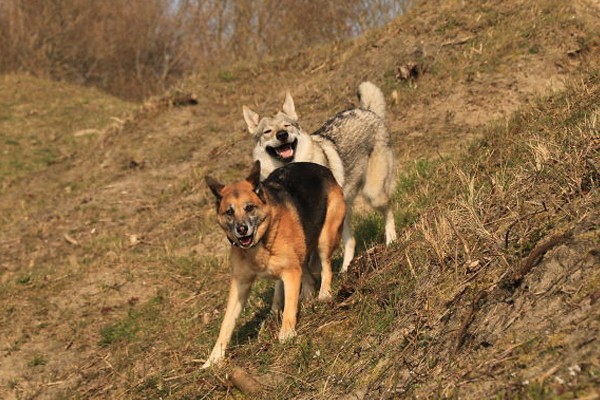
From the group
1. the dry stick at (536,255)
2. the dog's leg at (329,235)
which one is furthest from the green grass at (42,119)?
the dry stick at (536,255)

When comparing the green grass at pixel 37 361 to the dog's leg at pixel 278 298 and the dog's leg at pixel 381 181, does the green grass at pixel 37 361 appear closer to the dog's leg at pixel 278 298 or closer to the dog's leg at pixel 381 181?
the dog's leg at pixel 278 298

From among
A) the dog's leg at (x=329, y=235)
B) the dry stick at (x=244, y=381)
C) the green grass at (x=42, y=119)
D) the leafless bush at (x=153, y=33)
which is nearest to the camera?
the dry stick at (x=244, y=381)

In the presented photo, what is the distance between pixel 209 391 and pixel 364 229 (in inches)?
167

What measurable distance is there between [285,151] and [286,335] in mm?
3012

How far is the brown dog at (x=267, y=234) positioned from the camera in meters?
5.91

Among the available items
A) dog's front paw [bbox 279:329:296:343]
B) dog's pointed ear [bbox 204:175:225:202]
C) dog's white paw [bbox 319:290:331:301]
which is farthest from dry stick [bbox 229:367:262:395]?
dog's pointed ear [bbox 204:175:225:202]

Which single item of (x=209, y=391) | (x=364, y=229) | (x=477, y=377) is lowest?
(x=364, y=229)

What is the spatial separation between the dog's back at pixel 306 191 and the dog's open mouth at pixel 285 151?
101cm

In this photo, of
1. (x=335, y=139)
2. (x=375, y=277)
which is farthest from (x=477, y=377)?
(x=335, y=139)

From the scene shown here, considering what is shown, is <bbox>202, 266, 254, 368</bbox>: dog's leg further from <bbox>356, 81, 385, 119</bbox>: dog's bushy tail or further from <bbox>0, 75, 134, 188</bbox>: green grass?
<bbox>0, 75, 134, 188</bbox>: green grass

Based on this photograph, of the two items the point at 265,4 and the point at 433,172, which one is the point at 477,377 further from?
the point at 265,4

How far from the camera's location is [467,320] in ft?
13.5

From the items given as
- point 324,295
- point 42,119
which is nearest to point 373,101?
point 324,295

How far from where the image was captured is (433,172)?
31.5 feet
